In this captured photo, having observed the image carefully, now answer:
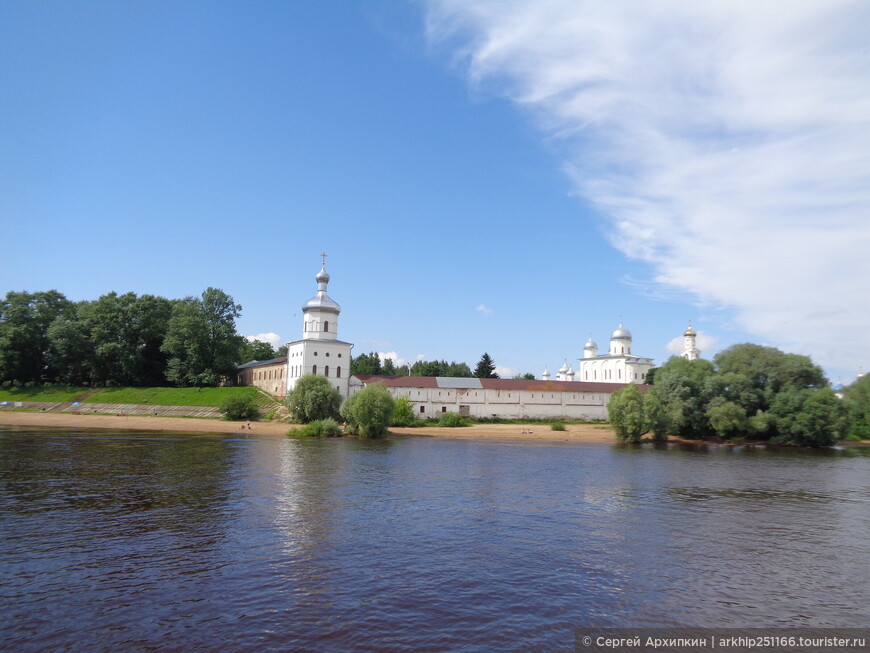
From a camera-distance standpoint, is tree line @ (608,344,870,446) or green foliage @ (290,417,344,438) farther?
tree line @ (608,344,870,446)

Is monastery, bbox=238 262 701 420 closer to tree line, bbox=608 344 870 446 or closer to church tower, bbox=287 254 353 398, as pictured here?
church tower, bbox=287 254 353 398

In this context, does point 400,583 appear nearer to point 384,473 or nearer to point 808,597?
point 808,597

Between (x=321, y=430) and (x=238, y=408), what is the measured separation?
1234 centimetres

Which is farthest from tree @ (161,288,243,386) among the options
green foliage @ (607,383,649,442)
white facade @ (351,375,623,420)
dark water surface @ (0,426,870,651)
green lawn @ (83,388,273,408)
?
green foliage @ (607,383,649,442)

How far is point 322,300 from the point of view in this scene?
62.1m

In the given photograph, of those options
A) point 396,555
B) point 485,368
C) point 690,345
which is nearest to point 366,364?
point 485,368

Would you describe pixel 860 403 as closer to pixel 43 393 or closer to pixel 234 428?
pixel 234 428

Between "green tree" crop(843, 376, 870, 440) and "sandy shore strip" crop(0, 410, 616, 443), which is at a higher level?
"green tree" crop(843, 376, 870, 440)

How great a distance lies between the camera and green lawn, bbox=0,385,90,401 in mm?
63406

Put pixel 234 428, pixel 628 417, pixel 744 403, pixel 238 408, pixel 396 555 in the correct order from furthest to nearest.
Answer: pixel 238 408, pixel 744 403, pixel 628 417, pixel 234 428, pixel 396 555

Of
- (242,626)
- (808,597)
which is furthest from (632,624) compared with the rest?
(242,626)

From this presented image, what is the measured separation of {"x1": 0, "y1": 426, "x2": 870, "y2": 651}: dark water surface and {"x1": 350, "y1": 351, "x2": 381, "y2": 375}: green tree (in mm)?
69612

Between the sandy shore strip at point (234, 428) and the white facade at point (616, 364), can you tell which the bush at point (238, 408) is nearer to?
the sandy shore strip at point (234, 428)

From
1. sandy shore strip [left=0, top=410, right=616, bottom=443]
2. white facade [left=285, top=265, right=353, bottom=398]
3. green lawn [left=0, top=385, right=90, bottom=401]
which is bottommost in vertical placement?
sandy shore strip [left=0, top=410, right=616, bottom=443]
